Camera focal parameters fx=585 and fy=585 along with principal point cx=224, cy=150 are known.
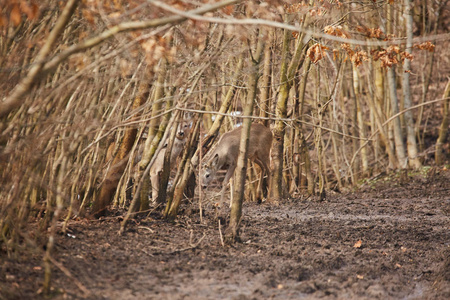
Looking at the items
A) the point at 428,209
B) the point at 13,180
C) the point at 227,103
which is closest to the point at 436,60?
→ the point at 428,209

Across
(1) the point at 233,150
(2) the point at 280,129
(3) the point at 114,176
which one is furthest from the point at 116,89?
(2) the point at 280,129

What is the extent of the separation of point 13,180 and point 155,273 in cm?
143

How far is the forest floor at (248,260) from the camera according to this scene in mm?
4684

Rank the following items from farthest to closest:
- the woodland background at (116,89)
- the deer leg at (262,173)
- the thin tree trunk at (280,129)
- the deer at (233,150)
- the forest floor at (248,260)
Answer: the deer leg at (262,173), the deer at (233,150), the thin tree trunk at (280,129), the forest floor at (248,260), the woodland background at (116,89)

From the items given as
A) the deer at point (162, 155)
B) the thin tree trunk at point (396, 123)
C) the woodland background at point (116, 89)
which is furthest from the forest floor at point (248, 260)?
the thin tree trunk at point (396, 123)

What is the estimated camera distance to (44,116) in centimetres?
520

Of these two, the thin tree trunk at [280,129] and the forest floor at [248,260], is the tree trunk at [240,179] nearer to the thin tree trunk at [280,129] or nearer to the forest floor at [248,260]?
the forest floor at [248,260]

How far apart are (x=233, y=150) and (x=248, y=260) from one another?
4.48 m

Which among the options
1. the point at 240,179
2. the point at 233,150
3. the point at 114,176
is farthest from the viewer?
the point at 233,150

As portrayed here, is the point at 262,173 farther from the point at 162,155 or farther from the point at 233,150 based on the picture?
the point at 162,155

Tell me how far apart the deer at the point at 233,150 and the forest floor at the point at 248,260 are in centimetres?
169

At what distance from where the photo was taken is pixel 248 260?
5773 millimetres

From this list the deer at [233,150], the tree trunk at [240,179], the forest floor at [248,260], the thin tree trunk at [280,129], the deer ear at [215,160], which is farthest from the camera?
the deer ear at [215,160]

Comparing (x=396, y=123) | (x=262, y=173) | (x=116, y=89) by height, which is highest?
(x=396, y=123)
